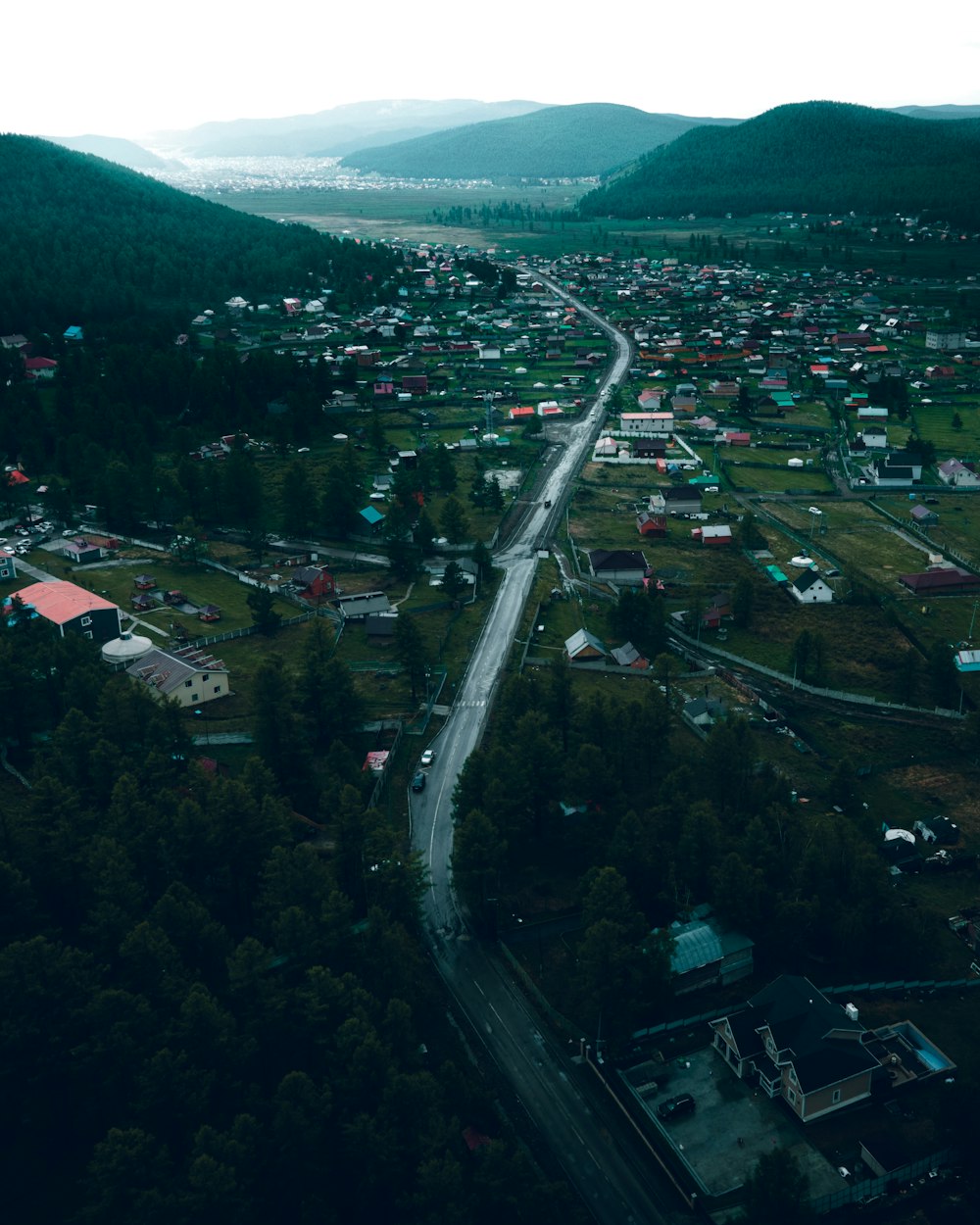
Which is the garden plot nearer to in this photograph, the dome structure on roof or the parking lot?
the parking lot

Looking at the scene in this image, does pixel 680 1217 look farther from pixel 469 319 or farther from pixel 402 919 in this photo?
pixel 469 319

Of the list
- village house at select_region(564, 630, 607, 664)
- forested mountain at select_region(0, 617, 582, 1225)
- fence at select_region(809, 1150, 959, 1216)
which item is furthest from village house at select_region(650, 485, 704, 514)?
fence at select_region(809, 1150, 959, 1216)

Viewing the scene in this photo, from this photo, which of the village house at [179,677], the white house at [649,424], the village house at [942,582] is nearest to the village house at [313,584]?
the village house at [179,677]

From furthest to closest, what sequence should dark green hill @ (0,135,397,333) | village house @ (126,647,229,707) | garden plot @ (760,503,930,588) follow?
dark green hill @ (0,135,397,333)
garden plot @ (760,503,930,588)
village house @ (126,647,229,707)

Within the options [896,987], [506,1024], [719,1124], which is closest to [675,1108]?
[719,1124]

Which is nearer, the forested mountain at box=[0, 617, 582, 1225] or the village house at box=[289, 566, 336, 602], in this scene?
the forested mountain at box=[0, 617, 582, 1225]

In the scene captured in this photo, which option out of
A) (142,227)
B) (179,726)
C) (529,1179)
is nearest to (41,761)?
(179,726)
